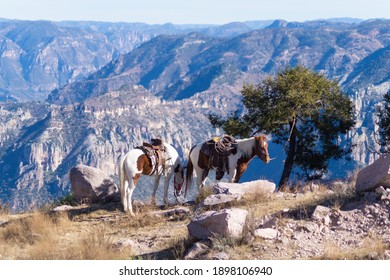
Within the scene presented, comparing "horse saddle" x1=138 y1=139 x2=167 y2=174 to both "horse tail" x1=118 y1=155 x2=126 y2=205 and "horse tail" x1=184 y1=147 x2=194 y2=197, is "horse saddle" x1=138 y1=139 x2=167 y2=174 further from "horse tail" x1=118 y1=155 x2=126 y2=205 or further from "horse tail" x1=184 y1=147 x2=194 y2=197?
"horse tail" x1=184 y1=147 x2=194 y2=197

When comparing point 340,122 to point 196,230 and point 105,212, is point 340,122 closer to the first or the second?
point 105,212

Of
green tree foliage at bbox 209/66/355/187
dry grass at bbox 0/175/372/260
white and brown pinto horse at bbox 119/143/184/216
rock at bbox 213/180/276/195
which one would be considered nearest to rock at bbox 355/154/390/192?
dry grass at bbox 0/175/372/260

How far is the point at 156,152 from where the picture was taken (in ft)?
62.8

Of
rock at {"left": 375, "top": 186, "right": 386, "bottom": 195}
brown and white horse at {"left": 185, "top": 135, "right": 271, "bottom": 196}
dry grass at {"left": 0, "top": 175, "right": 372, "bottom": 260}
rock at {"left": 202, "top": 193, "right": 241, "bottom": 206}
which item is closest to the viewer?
dry grass at {"left": 0, "top": 175, "right": 372, "bottom": 260}

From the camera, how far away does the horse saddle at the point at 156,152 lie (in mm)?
18734

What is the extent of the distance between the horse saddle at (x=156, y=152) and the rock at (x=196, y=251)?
7378mm

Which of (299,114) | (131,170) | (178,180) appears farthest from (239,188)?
(299,114)

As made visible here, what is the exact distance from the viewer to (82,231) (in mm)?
15570

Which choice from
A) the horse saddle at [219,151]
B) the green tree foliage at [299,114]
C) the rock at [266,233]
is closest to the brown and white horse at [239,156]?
the horse saddle at [219,151]

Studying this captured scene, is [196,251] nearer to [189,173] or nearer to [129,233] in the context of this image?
[129,233]

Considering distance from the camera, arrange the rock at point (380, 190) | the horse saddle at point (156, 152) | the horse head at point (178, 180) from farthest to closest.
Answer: the horse head at point (178, 180) < the horse saddle at point (156, 152) < the rock at point (380, 190)

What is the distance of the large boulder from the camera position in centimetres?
2122

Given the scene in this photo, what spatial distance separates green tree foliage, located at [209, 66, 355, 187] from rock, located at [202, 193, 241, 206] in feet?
39.1

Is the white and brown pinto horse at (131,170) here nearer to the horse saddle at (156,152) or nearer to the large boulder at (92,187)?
the horse saddle at (156,152)
